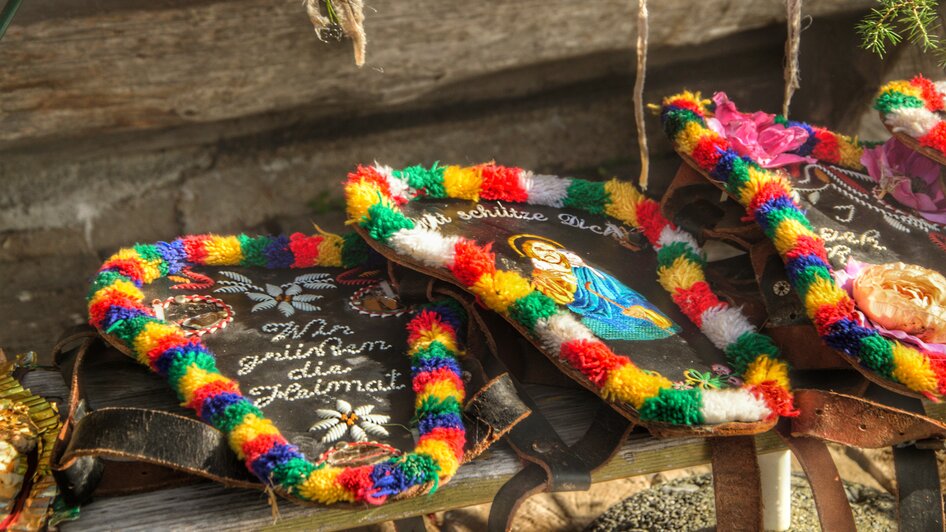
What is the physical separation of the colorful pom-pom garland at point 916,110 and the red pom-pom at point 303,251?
1217 mm

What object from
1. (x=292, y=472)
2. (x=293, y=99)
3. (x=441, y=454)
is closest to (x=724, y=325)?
(x=441, y=454)

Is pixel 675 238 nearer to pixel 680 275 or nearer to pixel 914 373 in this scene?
pixel 680 275

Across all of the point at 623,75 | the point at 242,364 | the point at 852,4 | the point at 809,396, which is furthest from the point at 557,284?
the point at 852,4

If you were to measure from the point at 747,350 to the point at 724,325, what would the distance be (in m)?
0.08

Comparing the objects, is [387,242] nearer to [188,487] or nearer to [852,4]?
[188,487]

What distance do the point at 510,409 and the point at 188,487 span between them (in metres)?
0.55

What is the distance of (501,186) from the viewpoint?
1.91 m

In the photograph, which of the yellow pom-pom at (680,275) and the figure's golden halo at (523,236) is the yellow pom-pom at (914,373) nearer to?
the yellow pom-pom at (680,275)

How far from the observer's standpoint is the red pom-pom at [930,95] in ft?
6.22

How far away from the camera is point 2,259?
2482 millimetres

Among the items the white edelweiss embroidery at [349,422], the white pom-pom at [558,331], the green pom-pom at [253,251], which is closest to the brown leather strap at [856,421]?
the white pom-pom at [558,331]

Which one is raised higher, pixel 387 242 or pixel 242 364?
pixel 387 242

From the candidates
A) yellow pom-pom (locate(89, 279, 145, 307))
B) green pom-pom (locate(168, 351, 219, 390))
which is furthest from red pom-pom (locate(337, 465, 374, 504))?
yellow pom-pom (locate(89, 279, 145, 307))

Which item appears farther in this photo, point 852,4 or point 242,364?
point 852,4
